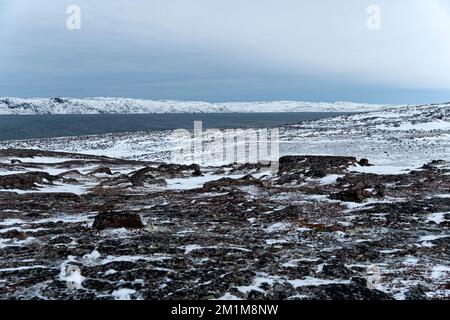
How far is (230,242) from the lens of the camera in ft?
41.5

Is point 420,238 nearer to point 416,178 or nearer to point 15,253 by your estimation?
point 15,253

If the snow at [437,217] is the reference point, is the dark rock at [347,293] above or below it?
above

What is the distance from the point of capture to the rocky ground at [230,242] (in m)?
8.96

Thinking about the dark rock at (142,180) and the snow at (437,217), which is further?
the dark rock at (142,180)

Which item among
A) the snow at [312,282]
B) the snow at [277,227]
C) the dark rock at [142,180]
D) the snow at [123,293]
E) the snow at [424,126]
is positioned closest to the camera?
the snow at [123,293]

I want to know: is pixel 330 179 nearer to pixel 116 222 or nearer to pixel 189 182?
pixel 189 182

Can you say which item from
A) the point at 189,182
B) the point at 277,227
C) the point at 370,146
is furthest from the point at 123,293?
the point at 370,146

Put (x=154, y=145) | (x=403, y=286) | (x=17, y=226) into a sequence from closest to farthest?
1. (x=403, y=286)
2. (x=17, y=226)
3. (x=154, y=145)

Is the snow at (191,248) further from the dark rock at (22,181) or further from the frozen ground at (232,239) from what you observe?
the dark rock at (22,181)

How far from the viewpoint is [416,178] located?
84.6 ft

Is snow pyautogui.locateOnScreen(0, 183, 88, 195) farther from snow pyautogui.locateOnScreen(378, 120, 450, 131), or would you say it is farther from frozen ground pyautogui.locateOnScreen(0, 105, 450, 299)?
snow pyautogui.locateOnScreen(378, 120, 450, 131)

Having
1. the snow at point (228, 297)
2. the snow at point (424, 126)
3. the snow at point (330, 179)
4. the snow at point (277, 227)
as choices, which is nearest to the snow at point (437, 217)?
the snow at point (277, 227)
